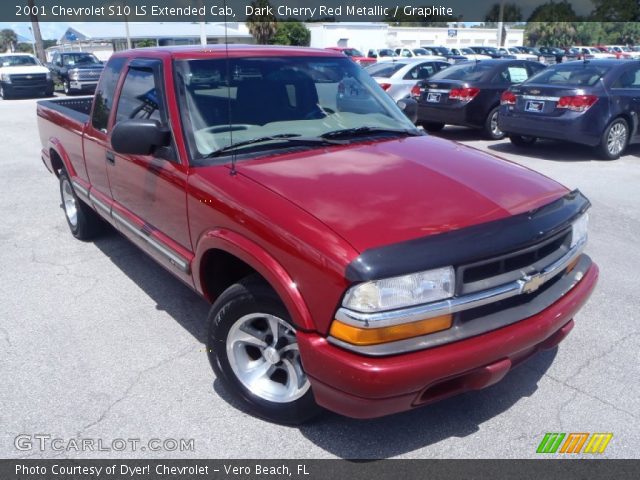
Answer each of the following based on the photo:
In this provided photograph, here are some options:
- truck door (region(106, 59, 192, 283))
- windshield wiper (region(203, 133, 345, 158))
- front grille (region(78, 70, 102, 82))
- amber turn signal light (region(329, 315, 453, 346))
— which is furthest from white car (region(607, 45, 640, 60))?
amber turn signal light (region(329, 315, 453, 346))

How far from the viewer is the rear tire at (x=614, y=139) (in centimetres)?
928

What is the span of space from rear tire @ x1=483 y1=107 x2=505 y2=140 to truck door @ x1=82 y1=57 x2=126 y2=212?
8277 millimetres

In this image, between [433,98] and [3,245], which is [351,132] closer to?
[3,245]

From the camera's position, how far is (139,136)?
335cm

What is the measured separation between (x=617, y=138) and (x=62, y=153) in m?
8.53

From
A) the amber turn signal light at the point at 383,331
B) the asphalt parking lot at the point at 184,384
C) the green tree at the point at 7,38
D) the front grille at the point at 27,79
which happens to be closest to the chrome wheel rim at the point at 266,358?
the asphalt parking lot at the point at 184,384

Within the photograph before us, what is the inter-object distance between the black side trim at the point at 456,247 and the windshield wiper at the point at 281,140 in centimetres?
131

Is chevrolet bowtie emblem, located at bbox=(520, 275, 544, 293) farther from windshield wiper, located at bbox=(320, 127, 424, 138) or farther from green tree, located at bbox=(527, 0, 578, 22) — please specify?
green tree, located at bbox=(527, 0, 578, 22)

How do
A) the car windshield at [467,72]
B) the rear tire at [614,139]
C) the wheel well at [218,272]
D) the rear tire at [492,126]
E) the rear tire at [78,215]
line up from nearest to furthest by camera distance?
the wheel well at [218,272] → the rear tire at [78,215] → the rear tire at [614,139] → the rear tire at [492,126] → the car windshield at [467,72]

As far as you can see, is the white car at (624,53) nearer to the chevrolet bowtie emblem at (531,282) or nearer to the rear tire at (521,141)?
the rear tire at (521,141)

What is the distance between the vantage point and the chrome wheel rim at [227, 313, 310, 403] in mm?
2881

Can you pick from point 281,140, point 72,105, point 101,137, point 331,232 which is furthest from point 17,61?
point 331,232

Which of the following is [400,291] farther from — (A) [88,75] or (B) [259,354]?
(A) [88,75]

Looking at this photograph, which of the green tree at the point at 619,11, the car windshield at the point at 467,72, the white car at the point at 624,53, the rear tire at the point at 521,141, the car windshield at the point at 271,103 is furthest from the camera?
the green tree at the point at 619,11
